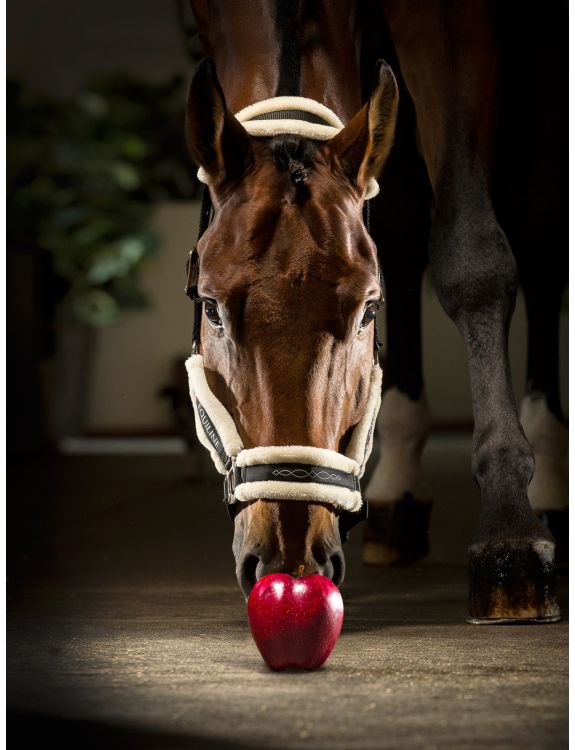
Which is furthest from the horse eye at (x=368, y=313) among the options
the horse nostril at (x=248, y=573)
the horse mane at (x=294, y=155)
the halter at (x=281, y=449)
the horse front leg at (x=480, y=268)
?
the horse front leg at (x=480, y=268)

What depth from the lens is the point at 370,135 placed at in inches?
99.4

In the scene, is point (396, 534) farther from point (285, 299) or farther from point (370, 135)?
point (285, 299)

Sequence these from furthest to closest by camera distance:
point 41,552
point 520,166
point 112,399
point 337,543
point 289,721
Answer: point 112,399, point 41,552, point 520,166, point 337,543, point 289,721

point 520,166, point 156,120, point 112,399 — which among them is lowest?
point 112,399

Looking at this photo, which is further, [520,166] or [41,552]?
[41,552]

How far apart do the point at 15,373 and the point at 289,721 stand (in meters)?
10.2

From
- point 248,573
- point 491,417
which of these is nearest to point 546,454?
point 491,417

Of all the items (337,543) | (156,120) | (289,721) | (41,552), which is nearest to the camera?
(289,721)

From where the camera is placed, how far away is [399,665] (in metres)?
2.35

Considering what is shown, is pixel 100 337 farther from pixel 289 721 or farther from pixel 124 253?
pixel 289 721

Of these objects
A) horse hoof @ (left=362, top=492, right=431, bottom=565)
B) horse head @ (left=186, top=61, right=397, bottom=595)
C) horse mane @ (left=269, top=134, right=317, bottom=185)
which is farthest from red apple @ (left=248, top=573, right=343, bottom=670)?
horse hoof @ (left=362, top=492, right=431, bottom=565)

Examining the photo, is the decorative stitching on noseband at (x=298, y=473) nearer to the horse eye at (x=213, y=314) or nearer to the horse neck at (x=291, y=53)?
the horse eye at (x=213, y=314)

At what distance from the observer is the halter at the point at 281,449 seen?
2.19 meters

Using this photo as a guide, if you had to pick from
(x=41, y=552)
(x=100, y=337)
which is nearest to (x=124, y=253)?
(x=100, y=337)
